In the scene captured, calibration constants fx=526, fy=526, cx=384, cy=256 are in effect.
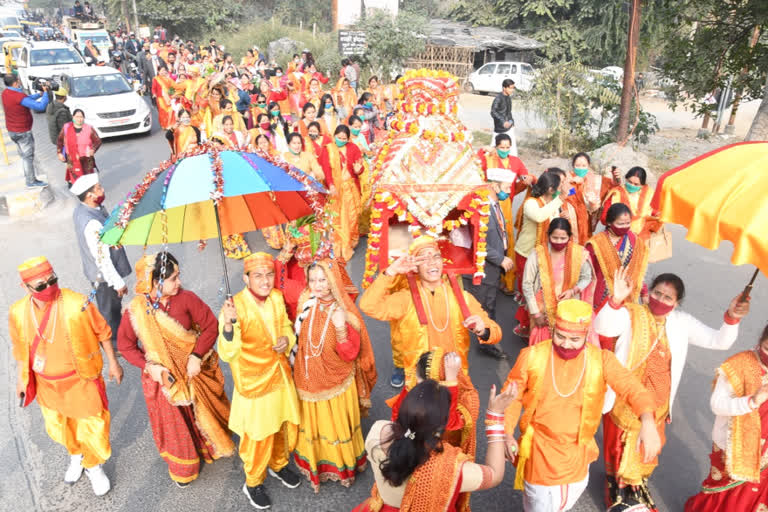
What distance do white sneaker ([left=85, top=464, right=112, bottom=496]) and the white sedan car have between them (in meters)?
11.1

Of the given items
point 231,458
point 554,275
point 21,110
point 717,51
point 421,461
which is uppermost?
point 717,51

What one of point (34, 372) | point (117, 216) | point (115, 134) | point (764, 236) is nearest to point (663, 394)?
point (764, 236)

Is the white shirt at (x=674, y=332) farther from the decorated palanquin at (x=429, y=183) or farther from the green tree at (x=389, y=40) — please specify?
the green tree at (x=389, y=40)

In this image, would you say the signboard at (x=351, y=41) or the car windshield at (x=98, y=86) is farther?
the signboard at (x=351, y=41)

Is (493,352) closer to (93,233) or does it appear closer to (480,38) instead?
(93,233)

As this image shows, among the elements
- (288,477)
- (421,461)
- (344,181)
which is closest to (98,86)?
(344,181)

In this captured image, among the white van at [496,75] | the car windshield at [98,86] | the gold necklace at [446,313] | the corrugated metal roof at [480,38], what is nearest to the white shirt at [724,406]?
the gold necklace at [446,313]

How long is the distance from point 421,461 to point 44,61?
1840 centimetres

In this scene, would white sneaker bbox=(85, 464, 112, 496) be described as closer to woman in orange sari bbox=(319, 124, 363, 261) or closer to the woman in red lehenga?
woman in orange sari bbox=(319, 124, 363, 261)

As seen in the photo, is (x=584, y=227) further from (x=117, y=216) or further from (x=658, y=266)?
(x=117, y=216)

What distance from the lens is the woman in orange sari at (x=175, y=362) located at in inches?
129

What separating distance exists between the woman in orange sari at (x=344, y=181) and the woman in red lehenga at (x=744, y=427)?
181 inches

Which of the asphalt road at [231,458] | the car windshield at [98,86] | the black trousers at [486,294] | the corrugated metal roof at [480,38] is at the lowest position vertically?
the asphalt road at [231,458]

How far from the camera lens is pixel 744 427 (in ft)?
9.54
